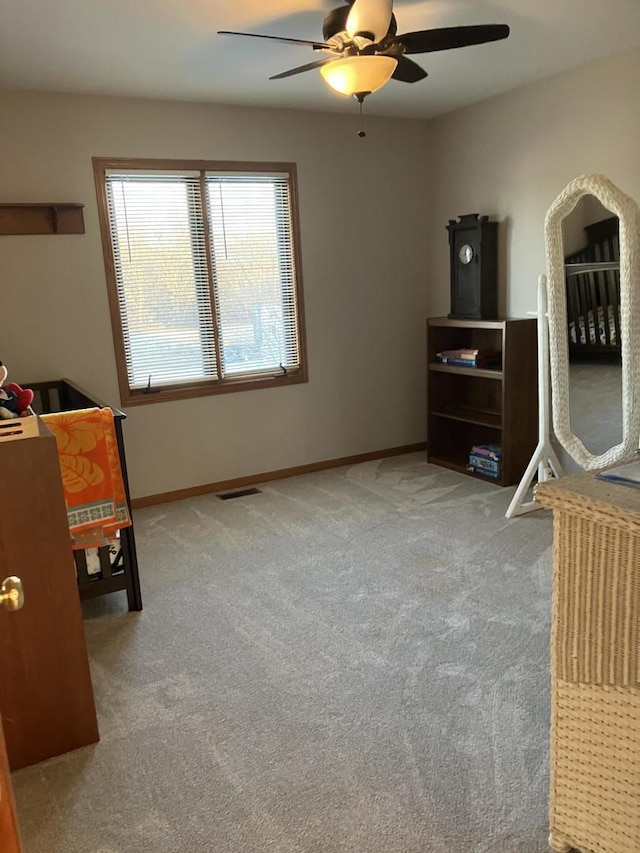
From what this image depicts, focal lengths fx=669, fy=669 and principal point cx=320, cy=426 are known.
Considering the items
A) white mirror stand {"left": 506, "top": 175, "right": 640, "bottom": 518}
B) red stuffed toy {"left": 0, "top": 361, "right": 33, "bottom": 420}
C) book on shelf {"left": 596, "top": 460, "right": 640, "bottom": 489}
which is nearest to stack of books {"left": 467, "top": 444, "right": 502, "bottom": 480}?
white mirror stand {"left": 506, "top": 175, "right": 640, "bottom": 518}

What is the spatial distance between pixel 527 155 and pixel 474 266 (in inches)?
29.1

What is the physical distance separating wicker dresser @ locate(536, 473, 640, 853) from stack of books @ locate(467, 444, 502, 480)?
9.43 ft

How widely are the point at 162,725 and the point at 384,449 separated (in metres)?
3.28

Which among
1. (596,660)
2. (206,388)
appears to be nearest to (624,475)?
(596,660)

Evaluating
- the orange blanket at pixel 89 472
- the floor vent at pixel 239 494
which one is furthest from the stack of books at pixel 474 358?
the orange blanket at pixel 89 472

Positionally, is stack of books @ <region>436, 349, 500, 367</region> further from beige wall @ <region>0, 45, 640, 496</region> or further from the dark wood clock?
beige wall @ <region>0, 45, 640, 496</region>

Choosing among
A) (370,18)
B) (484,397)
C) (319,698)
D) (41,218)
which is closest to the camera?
(319,698)

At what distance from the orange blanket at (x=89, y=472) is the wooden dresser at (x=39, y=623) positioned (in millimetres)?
564

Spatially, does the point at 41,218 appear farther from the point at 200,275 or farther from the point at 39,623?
the point at 39,623

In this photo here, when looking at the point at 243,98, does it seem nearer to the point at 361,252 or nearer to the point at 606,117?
the point at 361,252

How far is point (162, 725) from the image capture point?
7.07 feet

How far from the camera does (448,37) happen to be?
2564 millimetres

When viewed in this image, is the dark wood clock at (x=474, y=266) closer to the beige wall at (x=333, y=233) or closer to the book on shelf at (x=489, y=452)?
the beige wall at (x=333, y=233)

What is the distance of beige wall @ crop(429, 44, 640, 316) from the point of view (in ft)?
11.8
